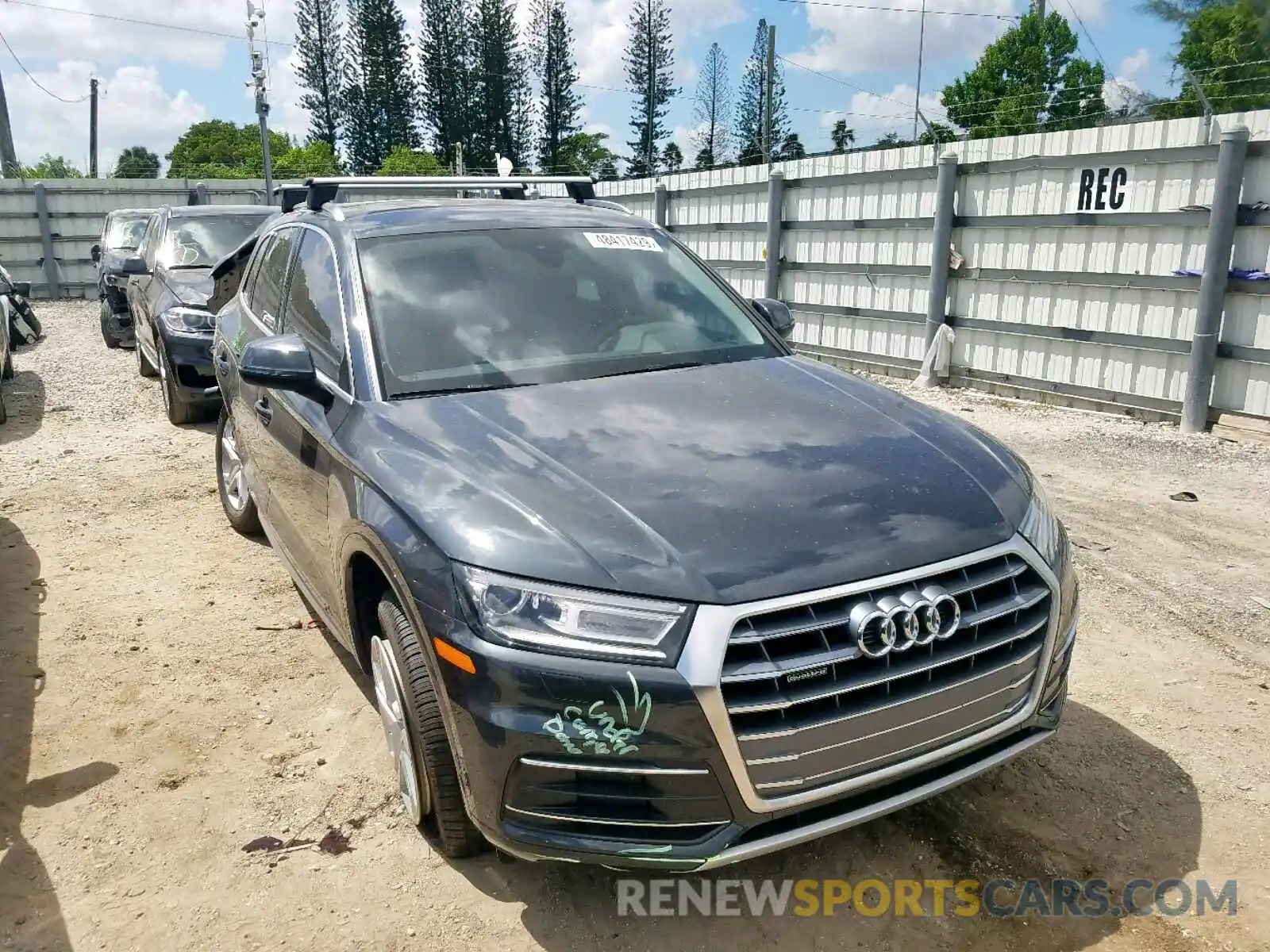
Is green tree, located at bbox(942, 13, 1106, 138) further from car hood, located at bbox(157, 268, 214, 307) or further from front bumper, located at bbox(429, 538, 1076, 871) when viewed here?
front bumper, located at bbox(429, 538, 1076, 871)

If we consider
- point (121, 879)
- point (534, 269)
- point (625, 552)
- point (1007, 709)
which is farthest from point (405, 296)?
point (1007, 709)

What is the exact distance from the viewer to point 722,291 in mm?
3980

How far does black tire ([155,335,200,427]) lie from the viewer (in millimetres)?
7910

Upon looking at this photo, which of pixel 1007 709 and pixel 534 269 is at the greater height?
pixel 534 269

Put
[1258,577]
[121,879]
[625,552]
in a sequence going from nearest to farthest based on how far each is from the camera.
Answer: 1. [625,552]
2. [121,879]
3. [1258,577]

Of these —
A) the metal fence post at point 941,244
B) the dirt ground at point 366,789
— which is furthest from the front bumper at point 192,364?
the metal fence post at point 941,244

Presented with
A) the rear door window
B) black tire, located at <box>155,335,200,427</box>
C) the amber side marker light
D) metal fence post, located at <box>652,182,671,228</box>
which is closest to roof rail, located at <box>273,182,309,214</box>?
the rear door window

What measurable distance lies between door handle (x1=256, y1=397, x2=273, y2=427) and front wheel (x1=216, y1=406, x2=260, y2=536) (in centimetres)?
122

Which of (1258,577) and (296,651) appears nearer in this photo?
(296,651)

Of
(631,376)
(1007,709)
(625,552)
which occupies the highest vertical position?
(631,376)

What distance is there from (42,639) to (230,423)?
1.36 m

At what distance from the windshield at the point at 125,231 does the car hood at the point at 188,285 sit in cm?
588

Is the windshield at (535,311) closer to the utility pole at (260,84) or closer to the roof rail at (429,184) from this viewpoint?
the roof rail at (429,184)

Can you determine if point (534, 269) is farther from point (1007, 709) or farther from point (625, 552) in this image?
point (1007, 709)
